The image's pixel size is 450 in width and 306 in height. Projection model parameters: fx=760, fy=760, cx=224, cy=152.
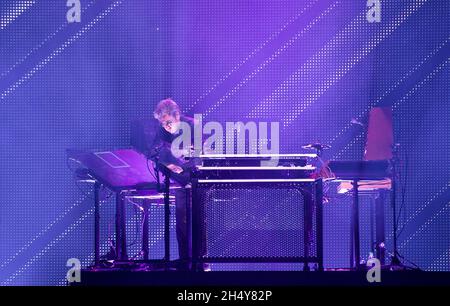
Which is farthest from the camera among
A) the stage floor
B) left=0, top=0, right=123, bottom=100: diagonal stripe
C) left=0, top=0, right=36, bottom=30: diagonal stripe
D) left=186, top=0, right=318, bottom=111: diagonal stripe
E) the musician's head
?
left=186, top=0, right=318, bottom=111: diagonal stripe

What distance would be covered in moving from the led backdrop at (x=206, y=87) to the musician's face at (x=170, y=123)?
129cm

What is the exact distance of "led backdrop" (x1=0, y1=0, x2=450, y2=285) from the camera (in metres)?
7.67

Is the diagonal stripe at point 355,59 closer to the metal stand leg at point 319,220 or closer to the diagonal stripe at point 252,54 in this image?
the diagonal stripe at point 252,54

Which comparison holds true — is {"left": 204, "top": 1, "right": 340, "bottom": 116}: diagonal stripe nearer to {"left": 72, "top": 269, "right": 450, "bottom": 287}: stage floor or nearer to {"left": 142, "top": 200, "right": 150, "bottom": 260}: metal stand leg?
{"left": 142, "top": 200, "right": 150, "bottom": 260}: metal stand leg

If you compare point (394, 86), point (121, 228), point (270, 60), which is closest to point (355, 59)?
point (394, 86)

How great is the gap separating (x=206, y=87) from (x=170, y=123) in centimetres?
137

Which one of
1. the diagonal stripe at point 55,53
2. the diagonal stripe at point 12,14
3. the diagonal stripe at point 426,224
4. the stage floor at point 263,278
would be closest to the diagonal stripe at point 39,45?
the diagonal stripe at point 55,53

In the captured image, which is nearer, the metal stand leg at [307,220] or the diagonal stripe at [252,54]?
the metal stand leg at [307,220]

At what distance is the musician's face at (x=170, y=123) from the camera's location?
665 centimetres

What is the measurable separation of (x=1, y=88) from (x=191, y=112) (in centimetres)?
194

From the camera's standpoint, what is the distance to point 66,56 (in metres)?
7.78

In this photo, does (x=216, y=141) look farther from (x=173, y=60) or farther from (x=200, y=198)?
(x=200, y=198)

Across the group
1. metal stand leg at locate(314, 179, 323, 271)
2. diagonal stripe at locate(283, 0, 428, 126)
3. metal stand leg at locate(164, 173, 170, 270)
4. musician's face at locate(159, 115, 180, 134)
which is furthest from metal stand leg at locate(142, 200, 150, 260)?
metal stand leg at locate(314, 179, 323, 271)

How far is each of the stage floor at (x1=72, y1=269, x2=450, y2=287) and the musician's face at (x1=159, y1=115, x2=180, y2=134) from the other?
1.71 m
